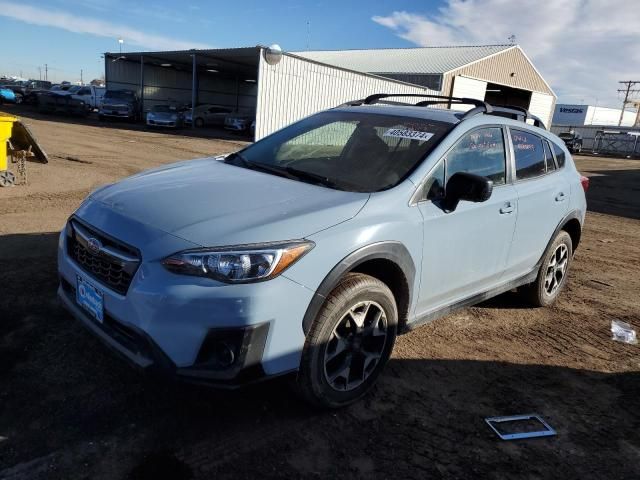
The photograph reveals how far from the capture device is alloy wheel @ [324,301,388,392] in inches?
111

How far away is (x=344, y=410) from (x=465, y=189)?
151 centimetres

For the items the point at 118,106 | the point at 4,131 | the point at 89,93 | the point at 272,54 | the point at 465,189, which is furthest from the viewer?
the point at 89,93

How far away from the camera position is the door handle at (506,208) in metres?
3.67

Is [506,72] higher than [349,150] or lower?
higher

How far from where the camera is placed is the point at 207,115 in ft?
98.4

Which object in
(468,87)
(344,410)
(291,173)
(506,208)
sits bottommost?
(344,410)

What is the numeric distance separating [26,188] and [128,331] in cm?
679

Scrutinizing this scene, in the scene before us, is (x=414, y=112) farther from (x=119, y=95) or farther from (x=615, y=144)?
(x=615, y=144)

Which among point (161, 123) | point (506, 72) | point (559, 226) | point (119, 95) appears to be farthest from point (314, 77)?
point (506, 72)

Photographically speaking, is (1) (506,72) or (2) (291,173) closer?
(2) (291,173)

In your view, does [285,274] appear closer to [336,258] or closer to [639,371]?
[336,258]

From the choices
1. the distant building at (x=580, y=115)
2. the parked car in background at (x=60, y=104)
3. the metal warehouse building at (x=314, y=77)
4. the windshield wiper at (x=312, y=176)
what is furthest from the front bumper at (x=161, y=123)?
the distant building at (x=580, y=115)

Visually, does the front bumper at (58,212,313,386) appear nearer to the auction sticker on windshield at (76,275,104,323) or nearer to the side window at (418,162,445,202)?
the auction sticker on windshield at (76,275,104,323)

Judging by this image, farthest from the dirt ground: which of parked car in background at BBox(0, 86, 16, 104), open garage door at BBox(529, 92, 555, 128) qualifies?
open garage door at BBox(529, 92, 555, 128)
